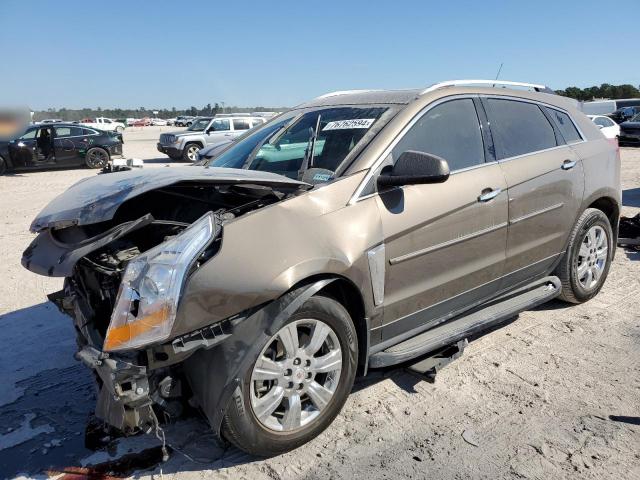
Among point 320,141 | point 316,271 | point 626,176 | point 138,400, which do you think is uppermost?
point 320,141

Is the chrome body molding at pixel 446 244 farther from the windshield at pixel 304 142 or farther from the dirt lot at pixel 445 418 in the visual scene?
the dirt lot at pixel 445 418

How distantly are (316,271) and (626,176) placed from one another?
521 inches

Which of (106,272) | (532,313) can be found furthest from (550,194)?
(106,272)

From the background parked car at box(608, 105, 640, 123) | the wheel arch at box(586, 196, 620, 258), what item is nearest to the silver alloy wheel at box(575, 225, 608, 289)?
the wheel arch at box(586, 196, 620, 258)

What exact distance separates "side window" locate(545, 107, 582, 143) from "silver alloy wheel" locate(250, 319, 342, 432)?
9.31 feet

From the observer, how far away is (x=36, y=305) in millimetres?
4965

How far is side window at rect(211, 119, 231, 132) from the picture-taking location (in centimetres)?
2061

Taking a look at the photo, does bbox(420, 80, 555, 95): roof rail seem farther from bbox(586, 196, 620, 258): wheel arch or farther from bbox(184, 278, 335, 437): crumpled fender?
bbox(184, 278, 335, 437): crumpled fender

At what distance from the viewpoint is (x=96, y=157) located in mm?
18047

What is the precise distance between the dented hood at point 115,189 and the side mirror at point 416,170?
19.1 inches

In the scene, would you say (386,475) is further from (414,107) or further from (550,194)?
(550,194)

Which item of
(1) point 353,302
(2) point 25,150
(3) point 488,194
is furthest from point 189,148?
(1) point 353,302

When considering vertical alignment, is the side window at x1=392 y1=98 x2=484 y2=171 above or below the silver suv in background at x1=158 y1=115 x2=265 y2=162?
above

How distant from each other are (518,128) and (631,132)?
2238 centimetres
